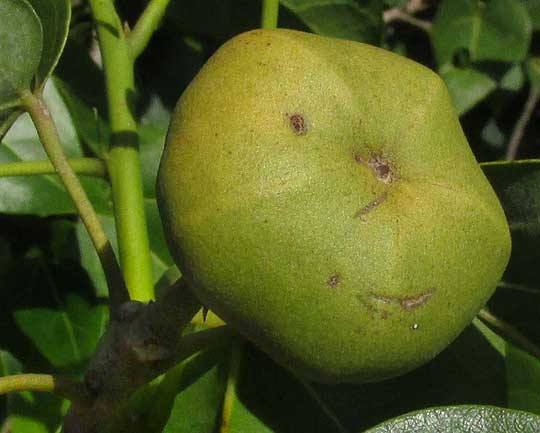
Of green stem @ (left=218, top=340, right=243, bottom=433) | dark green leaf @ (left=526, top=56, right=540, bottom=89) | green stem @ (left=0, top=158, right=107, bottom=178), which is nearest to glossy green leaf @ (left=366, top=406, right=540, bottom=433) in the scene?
green stem @ (left=218, top=340, right=243, bottom=433)

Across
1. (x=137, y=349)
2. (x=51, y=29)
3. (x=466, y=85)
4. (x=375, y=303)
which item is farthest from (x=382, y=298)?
(x=466, y=85)

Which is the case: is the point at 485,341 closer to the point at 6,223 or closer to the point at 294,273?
the point at 294,273

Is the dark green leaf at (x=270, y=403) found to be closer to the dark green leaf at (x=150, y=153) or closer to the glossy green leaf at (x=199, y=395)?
the glossy green leaf at (x=199, y=395)

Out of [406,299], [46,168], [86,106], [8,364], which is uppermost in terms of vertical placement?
[406,299]

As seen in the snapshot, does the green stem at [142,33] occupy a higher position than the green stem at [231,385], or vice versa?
the green stem at [142,33]

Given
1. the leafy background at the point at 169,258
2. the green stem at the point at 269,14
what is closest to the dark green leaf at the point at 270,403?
the leafy background at the point at 169,258

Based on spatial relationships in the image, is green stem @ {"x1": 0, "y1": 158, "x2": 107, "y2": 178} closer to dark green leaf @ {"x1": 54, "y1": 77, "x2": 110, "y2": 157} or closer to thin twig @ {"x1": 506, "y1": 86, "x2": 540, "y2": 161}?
dark green leaf @ {"x1": 54, "y1": 77, "x2": 110, "y2": 157}

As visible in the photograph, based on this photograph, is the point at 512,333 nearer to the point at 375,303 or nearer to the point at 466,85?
the point at 375,303
